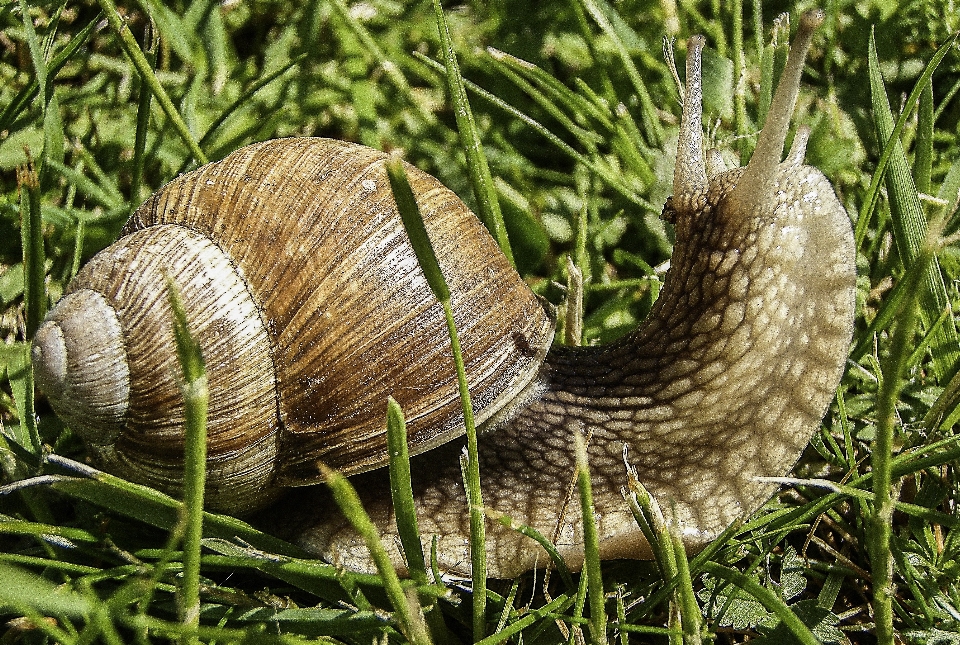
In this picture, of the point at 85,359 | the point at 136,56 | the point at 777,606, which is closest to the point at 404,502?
the point at 777,606

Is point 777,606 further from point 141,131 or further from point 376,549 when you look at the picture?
point 141,131

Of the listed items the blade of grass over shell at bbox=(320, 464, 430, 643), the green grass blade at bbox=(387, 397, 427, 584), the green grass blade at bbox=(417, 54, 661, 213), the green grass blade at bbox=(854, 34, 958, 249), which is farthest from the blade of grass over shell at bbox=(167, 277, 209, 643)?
the green grass blade at bbox=(854, 34, 958, 249)

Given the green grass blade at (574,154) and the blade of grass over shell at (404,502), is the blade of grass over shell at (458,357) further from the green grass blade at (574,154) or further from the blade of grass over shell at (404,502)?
the green grass blade at (574,154)

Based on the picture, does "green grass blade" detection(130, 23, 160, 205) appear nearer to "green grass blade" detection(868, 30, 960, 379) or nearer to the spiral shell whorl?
the spiral shell whorl

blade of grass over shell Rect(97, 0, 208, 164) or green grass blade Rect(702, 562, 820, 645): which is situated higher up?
blade of grass over shell Rect(97, 0, 208, 164)

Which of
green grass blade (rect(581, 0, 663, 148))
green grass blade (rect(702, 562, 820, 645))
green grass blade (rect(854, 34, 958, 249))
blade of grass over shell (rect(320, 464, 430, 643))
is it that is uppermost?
green grass blade (rect(581, 0, 663, 148))

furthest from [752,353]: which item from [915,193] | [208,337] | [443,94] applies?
[443,94]
